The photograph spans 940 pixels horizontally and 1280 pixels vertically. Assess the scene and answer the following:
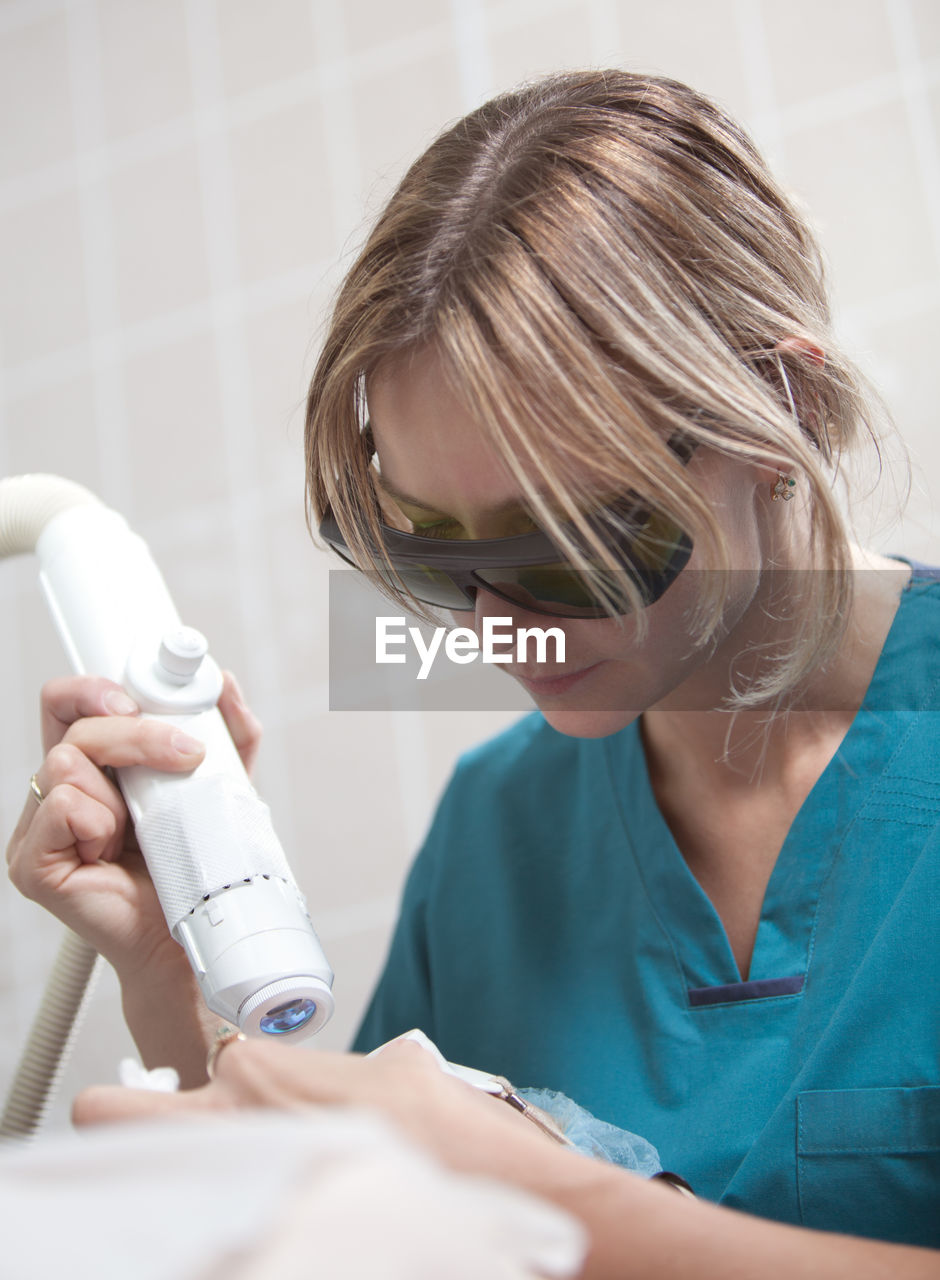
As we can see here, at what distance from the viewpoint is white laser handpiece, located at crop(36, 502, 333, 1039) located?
69 cm

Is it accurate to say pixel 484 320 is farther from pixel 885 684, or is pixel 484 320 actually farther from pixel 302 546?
pixel 302 546

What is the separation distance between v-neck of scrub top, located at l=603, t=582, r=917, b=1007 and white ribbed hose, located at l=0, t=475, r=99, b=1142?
498mm

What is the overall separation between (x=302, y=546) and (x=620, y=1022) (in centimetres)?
80

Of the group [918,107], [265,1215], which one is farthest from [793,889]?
[918,107]

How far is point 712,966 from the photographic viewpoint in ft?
2.79

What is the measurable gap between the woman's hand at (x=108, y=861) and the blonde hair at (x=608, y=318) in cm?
22

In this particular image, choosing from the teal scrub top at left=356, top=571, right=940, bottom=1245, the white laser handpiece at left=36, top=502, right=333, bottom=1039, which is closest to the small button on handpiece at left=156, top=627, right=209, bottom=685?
the white laser handpiece at left=36, top=502, right=333, bottom=1039

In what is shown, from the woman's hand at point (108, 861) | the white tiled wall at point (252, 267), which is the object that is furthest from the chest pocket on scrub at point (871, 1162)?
the white tiled wall at point (252, 267)

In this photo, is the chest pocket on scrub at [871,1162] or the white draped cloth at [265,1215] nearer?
the white draped cloth at [265,1215]

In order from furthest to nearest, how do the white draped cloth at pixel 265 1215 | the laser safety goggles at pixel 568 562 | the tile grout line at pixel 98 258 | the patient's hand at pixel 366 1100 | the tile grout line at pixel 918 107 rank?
the tile grout line at pixel 98 258
the tile grout line at pixel 918 107
the laser safety goggles at pixel 568 562
the patient's hand at pixel 366 1100
the white draped cloth at pixel 265 1215

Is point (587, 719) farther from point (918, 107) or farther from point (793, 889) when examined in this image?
point (918, 107)

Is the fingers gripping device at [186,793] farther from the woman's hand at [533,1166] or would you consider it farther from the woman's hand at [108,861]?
the woman's hand at [533,1166]

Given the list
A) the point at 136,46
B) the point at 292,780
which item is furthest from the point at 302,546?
the point at 136,46

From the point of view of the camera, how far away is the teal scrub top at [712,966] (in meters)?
0.72
